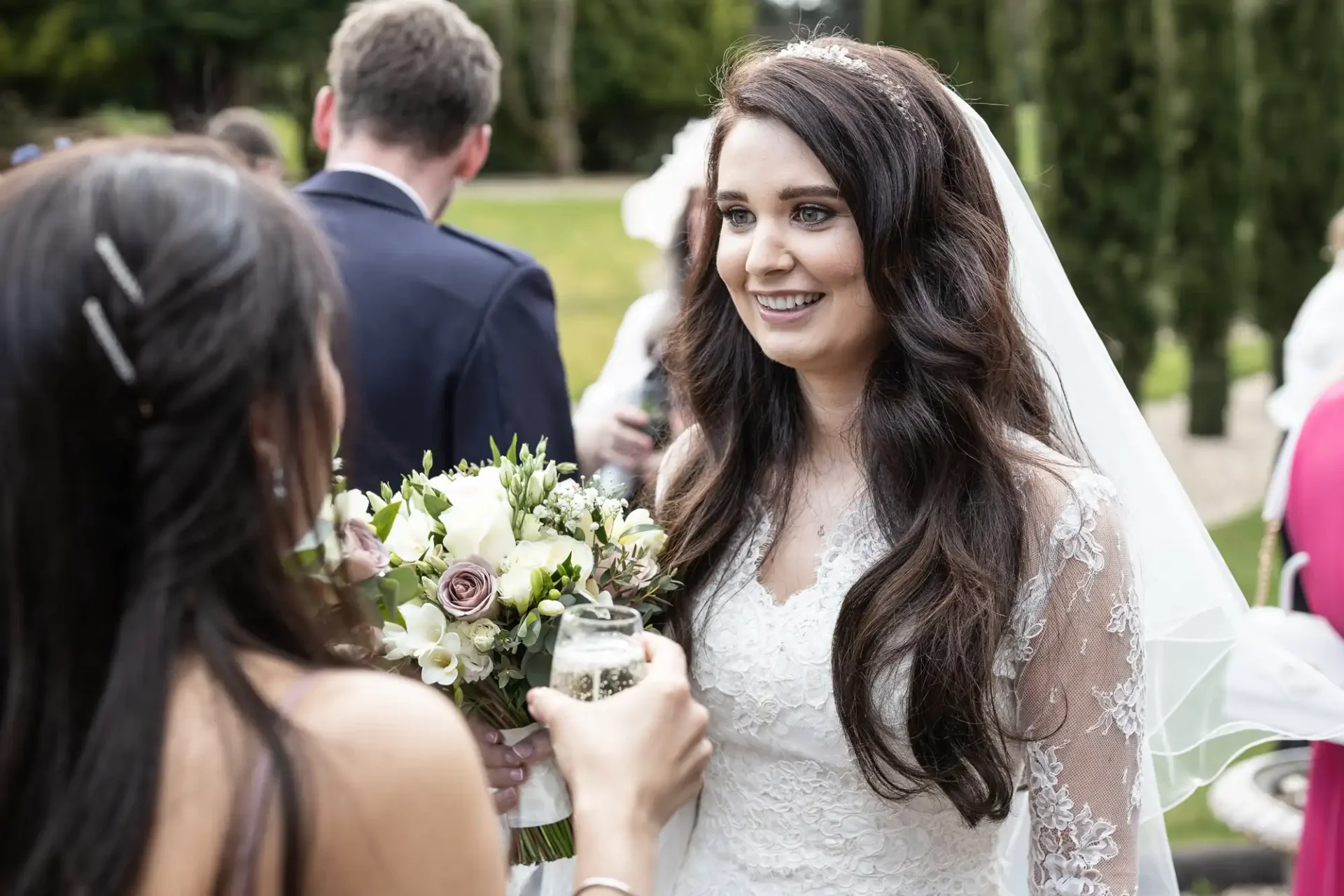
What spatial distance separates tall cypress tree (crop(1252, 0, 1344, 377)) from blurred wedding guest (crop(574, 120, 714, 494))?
7957 millimetres

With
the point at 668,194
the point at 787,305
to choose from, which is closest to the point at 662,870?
the point at 787,305

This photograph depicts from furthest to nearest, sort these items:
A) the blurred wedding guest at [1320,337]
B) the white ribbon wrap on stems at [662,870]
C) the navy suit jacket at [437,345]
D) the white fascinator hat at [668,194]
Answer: the blurred wedding guest at [1320,337]
the white fascinator hat at [668,194]
the navy suit jacket at [437,345]
the white ribbon wrap on stems at [662,870]

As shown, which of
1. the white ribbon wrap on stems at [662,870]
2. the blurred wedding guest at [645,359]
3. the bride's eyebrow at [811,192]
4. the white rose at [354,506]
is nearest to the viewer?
the white rose at [354,506]

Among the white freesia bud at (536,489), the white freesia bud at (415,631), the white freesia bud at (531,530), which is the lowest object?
the white freesia bud at (415,631)

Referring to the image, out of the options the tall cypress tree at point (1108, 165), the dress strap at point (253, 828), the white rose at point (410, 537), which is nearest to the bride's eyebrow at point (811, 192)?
the white rose at point (410, 537)

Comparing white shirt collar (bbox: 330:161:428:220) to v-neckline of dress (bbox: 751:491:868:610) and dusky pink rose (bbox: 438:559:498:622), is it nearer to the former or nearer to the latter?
v-neckline of dress (bbox: 751:491:868:610)

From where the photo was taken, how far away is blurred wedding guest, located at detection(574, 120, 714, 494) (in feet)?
14.1

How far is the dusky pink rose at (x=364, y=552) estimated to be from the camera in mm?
1917

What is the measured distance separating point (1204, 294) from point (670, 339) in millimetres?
10300

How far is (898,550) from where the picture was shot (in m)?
2.40

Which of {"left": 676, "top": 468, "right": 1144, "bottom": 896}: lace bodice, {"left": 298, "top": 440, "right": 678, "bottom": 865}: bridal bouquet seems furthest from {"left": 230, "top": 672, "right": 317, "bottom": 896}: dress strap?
{"left": 676, "top": 468, "right": 1144, "bottom": 896}: lace bodice

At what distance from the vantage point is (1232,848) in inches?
215

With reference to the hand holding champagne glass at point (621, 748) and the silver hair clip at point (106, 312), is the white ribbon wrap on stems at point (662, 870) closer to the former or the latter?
the hand holding champagne glass at point (621, 748)

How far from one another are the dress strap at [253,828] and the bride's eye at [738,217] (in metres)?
1.52
